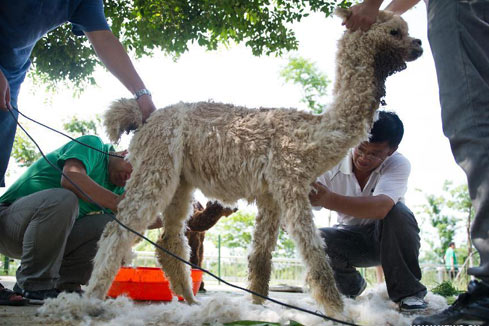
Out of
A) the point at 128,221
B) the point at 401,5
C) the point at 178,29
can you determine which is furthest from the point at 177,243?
the point at 178,29

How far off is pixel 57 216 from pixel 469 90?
2979mm

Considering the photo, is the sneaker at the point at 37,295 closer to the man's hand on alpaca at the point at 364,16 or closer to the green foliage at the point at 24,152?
the man's hand on alpaca at the point at 364,16

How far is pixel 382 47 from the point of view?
3105 mm

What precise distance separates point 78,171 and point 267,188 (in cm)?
158

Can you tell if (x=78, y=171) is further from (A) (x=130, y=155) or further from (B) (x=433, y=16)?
(B) (x=433, y=16)

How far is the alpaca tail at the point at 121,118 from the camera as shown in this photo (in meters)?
3.37

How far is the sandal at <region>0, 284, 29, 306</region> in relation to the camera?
10.5 feet

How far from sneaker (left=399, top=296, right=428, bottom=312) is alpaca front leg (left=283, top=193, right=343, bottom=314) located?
1.00 m

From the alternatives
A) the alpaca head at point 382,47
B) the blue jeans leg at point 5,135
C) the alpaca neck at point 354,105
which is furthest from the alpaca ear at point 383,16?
the blue jeans leg at point 5,135

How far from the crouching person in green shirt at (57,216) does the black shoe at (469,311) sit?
2.32m

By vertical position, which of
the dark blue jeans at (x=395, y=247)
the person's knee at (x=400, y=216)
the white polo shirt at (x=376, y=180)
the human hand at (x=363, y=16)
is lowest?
the dark blue jeans at (x=395, y=247)

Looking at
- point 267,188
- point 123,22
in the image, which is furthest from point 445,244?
point 267,188

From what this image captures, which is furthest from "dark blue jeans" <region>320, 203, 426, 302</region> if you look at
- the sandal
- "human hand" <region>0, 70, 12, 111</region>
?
→ "human hand" <region>0, 70, 12, 111</region>

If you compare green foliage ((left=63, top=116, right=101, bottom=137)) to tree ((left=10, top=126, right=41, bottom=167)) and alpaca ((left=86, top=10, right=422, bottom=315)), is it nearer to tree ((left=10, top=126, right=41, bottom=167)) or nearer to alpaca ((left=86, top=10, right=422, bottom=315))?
tree ((left=10, top=126, right=41, bottom=167))
